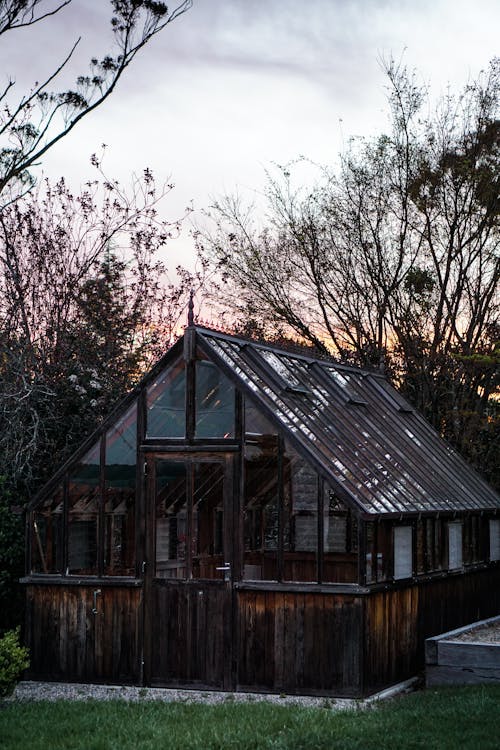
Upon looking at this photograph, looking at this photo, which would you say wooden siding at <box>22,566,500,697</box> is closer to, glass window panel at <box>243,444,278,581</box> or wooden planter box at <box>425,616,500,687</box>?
glass window panel at <box>243,444,278,581</box>

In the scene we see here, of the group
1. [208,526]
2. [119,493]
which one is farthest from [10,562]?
[208,526]

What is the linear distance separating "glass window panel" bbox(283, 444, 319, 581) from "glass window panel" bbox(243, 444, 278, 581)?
0.18 metres

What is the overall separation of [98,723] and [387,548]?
439 cm

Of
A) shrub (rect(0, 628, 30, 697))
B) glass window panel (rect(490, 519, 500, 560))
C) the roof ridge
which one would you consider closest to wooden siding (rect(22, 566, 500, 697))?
shrub (rect(0, 628, 30, 697))

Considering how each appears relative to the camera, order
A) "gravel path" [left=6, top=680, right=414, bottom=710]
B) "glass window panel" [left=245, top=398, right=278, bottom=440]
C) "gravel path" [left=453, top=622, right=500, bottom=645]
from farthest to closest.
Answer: "gravel path" [left=453, top=622, right=500, bottom=645], "glass window panel" [left=245, top=398, right=278, bottom=440], "gravel path" [left=6, top=680, right=414, bottom=710]

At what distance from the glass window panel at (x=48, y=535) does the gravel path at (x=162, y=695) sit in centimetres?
149

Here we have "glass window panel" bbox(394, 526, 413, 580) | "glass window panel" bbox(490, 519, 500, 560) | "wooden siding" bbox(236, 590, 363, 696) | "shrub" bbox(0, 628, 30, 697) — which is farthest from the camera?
"glass window panel" bbox(490, 519, 500, 560)

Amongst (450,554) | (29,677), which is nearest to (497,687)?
(450,554)

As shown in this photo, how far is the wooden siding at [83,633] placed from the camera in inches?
541

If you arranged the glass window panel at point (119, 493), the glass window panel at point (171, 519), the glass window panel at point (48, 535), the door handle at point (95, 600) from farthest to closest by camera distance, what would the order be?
the glass window panel at point (48, 535) < the glass window panel at point (119, 493) < the door handle at point (95, 600) < the glass window panel at point (171, 519)

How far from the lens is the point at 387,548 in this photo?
44.4ft

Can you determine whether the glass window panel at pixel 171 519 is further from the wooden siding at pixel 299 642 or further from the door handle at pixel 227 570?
the wooden siding at pixel 299 642

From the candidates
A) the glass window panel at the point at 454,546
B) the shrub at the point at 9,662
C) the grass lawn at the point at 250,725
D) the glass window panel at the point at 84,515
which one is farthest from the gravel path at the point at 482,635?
the shrub at the point at 9,662

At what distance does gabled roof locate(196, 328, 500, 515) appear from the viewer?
1355 cm
